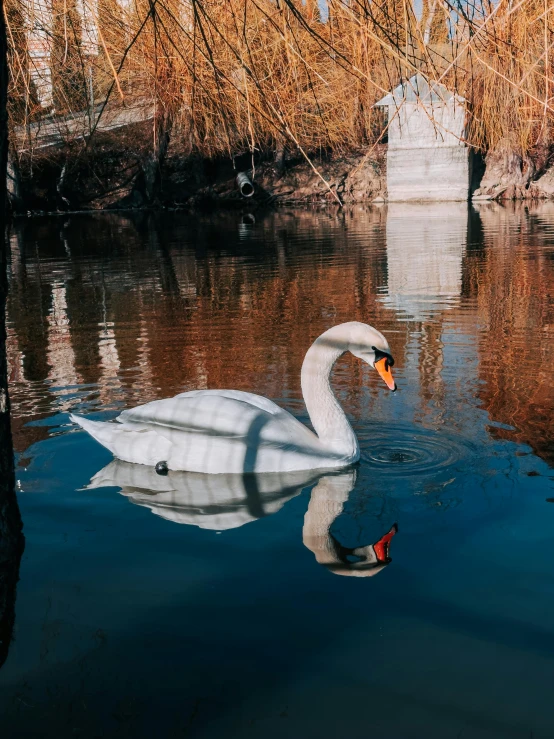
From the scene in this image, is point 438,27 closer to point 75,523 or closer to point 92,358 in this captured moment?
point 75,523

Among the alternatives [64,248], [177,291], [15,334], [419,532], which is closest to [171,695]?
[419,532]

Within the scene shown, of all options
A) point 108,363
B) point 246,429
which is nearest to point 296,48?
point 246,429

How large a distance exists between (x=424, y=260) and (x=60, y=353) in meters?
8.72

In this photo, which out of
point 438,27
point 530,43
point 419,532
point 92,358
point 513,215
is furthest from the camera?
point 513,215

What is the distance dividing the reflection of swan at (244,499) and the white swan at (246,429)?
8 centimetres

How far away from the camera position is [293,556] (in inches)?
162

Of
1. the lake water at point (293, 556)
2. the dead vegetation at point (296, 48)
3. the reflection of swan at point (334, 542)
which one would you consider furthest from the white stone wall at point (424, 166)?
the reflection of swan at point (334, 542)

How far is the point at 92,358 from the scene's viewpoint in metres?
8.60

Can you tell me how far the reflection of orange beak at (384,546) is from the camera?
406 cm

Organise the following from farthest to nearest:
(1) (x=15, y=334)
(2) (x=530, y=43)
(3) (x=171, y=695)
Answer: (1) (x=15, y=334)
(2) (x=530, y=43)
(3) (x=171, y=695)

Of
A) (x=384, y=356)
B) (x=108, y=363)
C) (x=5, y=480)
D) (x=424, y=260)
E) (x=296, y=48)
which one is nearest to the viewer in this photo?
(x=296, y=48)

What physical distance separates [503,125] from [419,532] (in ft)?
87.6

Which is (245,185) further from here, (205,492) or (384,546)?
(384,546)

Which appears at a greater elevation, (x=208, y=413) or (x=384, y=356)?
(x=384, y=356)
